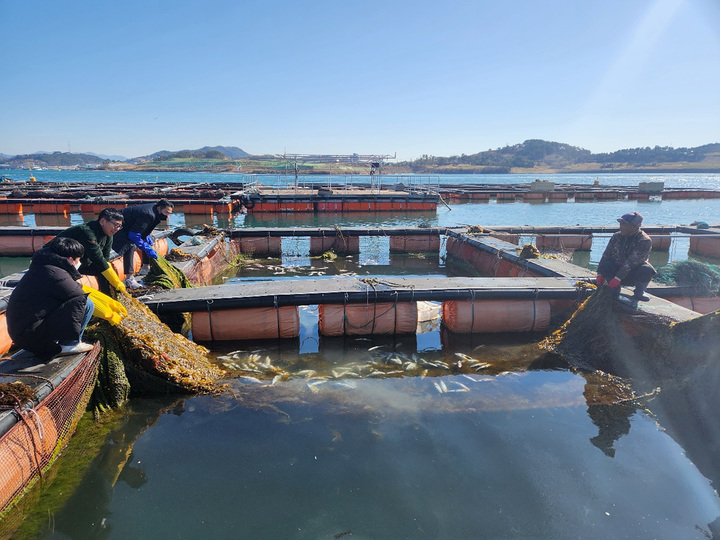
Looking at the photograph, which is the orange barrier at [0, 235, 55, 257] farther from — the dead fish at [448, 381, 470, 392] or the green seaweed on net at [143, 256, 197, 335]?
the dead fish at [448, 381, 470, 392]

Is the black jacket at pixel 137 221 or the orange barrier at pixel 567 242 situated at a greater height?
the black jacket at pixel 137 221

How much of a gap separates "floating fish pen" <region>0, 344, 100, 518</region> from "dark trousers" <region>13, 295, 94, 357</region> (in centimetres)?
22

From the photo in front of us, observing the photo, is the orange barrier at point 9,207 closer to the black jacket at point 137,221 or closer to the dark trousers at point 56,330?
the black jacket at point 137,221

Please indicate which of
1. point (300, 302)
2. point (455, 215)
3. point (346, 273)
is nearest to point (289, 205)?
point (455, 215)

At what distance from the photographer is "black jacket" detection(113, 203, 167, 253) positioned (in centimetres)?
984

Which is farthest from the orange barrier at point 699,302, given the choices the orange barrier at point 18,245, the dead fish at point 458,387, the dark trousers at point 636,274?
the orange barrier at point 18,245

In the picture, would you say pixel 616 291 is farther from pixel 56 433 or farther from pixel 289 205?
pixel 289 205

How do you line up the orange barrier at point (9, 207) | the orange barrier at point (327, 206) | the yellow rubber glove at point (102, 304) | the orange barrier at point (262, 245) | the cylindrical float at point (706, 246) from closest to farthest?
1. the yellow rubber glove at point (102, 304)
2. the orange barrier at point (262, 245)
3. the cylindrical float at point (706, 246)
4. the orange barrier at point (9, 207)
5. the orange barrier at point (327, 206)

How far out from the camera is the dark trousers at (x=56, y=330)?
208 inches

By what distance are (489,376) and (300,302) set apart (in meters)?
Result: 4.17

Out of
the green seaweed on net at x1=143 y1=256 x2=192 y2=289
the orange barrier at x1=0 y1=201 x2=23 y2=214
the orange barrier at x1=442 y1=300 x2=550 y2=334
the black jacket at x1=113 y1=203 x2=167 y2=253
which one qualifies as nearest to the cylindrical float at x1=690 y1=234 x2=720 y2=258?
the orange barrier at x1=442 y1=300 x2=550 y2=334

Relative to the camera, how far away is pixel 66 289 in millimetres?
5324

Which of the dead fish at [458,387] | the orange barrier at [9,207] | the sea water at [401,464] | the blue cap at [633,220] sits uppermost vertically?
the blue cap at [633,220]

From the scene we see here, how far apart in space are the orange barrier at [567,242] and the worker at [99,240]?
59.4 ft
